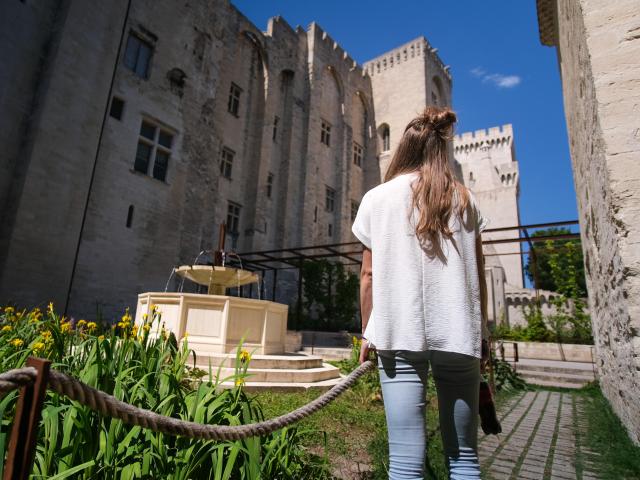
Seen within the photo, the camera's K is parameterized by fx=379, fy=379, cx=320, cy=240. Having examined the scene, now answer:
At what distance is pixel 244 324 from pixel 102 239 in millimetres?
7734

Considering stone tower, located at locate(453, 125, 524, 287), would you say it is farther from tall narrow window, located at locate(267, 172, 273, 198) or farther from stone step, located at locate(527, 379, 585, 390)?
stone step, located at locate(527, 379, 585, 390)

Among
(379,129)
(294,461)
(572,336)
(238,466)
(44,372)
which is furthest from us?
(379,129)

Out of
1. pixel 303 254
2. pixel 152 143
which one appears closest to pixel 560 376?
pixel 303 254

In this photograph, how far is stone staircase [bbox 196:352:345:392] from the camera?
578cm

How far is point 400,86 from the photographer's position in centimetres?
2992

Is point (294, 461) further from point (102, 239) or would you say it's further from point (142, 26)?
point (142, 26)

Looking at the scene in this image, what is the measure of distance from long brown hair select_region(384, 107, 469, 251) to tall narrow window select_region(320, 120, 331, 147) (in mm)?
24380

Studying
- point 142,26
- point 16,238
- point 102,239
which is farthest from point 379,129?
point 16,238

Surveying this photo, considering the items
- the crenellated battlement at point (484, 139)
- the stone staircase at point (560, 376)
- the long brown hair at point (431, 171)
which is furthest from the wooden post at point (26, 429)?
the crenellated battlement at point (484, 139)

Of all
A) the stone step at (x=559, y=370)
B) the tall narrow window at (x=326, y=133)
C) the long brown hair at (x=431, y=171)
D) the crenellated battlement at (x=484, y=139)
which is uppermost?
the crenellated battlement at (x=484, y=139)

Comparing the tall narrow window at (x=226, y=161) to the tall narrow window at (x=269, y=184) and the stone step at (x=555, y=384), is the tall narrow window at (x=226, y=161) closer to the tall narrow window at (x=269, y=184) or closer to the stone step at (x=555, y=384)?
the tall narrow window at (x=269, y=184)

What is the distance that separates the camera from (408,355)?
5.23ft

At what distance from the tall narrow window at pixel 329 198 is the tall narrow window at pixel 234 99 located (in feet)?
25.8

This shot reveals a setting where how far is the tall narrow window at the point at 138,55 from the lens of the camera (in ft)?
45.0
